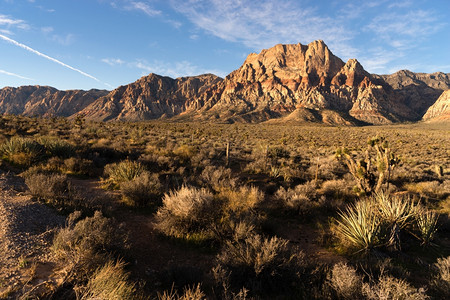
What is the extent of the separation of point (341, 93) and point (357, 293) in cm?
17321

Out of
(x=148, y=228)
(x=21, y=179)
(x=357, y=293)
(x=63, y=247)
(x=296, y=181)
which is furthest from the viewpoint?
(x=296, y=181)

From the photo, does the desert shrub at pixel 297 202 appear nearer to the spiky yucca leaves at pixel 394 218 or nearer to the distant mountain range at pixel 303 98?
the spiky yucca leaves at pixel 394 218

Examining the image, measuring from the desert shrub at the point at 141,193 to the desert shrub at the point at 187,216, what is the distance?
1.49m

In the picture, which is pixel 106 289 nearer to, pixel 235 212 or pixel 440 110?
pixel 235 212

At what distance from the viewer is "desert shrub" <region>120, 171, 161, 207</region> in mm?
6887

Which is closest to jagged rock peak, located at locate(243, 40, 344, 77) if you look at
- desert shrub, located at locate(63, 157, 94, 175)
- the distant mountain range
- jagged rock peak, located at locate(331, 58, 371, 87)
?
the distant mountain range

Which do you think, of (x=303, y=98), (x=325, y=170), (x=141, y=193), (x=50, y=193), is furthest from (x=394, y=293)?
(x=303, y=98)

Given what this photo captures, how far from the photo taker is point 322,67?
574 feet

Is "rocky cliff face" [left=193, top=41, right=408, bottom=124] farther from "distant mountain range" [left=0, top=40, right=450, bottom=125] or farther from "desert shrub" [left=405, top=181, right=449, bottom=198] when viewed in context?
"desert shrub" [left=405, top=181, right=449, bottom=198]

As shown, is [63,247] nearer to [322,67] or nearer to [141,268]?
[141,268]

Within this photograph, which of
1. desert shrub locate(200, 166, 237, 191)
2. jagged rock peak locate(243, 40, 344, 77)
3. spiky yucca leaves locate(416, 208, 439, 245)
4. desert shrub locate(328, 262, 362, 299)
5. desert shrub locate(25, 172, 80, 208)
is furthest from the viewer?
jagged rock peak locate(243, 40, 344, 77)

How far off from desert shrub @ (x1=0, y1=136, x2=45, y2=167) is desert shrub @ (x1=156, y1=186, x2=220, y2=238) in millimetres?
8088

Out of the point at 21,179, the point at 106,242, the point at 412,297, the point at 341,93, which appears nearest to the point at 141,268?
the point at 106,242

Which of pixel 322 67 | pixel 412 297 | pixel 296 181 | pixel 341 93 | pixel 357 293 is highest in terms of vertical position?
pixel 322 67
